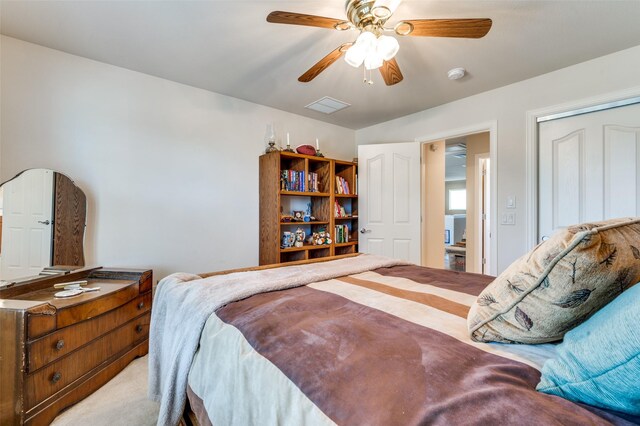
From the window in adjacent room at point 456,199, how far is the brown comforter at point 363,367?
901 cm

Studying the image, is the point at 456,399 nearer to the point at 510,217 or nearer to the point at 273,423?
the point at 273,423

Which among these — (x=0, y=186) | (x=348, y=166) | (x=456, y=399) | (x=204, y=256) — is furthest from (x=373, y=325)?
(x=348, y=166)

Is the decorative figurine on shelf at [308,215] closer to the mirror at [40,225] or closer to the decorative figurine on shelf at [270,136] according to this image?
the decorative figurine on shelf at [270,136]

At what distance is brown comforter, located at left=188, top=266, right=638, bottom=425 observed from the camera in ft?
1.71

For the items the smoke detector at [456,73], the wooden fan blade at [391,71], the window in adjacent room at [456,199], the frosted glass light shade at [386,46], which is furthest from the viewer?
the window in adjacent room at [456,199]

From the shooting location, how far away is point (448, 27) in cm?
141

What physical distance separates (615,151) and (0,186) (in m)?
4.43

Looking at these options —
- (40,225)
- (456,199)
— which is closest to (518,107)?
(40,225)

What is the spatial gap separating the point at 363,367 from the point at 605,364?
44cm

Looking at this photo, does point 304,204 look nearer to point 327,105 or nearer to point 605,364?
point 327,105

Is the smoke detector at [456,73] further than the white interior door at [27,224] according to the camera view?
Yes

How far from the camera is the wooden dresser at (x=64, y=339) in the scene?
1365 millimetres

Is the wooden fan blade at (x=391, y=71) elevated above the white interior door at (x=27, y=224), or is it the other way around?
the wooden fan blade at (x=391, y=71)

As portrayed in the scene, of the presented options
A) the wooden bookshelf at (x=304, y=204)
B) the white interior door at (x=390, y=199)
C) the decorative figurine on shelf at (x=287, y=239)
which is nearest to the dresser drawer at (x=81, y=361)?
the wooden bookshelf at (x=304, y=204)
